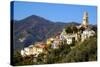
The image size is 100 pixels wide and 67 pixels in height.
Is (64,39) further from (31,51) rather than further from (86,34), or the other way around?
(31,51)

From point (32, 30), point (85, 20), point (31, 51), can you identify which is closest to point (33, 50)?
point (31, 51)

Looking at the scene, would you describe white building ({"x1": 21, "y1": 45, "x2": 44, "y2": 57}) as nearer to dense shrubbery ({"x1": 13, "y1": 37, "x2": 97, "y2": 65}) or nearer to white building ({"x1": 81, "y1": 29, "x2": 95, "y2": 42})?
dense shrubbery ({"x1": 13, "y1": 37, "x2": 97, "y2": 65})

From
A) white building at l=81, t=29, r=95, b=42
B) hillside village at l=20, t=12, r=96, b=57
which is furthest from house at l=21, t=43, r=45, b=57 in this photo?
white building at l=81, t=29, r=95, b=42

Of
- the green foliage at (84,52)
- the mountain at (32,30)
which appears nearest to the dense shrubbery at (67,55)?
the green foliage at (84,52)

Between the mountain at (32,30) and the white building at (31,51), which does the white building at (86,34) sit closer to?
the mountain at (32,30)

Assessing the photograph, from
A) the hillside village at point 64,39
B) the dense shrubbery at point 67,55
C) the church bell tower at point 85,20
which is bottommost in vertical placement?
the dense shrubbery at point 67,55

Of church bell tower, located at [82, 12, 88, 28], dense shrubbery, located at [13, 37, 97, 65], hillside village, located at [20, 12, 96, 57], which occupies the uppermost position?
church bell tower, located at [82, 12, 88, 28]
